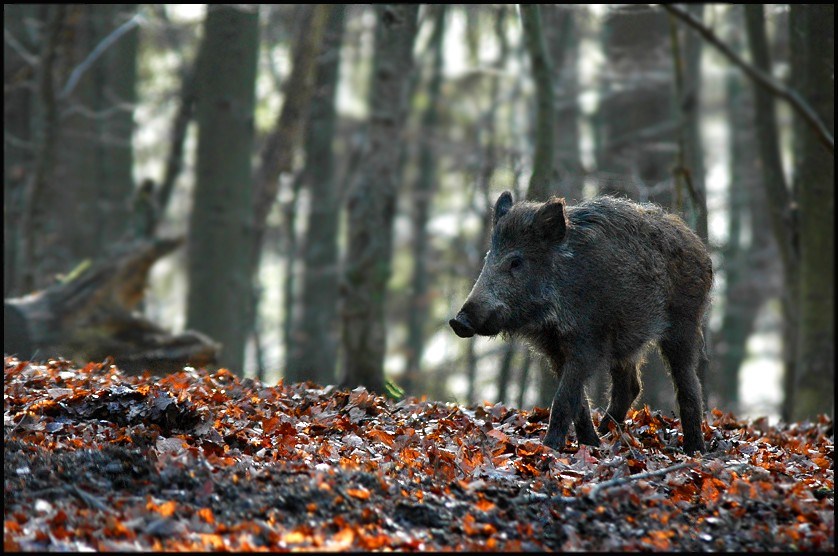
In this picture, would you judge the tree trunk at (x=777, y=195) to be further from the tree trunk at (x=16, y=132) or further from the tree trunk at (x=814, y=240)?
the tree trunk at (x=16, y=132)

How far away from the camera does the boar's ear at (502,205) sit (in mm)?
8742

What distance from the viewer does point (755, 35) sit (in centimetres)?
1585

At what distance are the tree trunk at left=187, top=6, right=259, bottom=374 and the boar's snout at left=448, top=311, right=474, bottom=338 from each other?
826cm

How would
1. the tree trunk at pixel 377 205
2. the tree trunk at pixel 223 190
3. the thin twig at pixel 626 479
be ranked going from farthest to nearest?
1. the tree trunk at pixel 223 190
2. the tree trunk at pixel 377 205
3. the thin twig at pixel 626 479

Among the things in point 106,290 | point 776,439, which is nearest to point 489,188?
point 106,290

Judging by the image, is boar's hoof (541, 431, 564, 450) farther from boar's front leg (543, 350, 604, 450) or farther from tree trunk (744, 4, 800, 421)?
tree trunk (744, 4, 800, 421)

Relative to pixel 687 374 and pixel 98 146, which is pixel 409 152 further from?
pixel 687 374

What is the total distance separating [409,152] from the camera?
3428 centimetres

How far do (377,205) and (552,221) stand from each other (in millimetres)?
5498

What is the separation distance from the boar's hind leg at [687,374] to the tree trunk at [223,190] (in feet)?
28.2

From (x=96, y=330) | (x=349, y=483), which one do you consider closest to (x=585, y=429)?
(x=349, y=483)

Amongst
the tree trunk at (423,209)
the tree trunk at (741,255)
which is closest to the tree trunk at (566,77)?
the tree trunk at (423,209)

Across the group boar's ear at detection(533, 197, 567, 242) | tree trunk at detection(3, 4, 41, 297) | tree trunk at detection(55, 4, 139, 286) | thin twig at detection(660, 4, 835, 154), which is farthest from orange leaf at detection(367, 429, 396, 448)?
tree trunk at detection(55, 4, 139, 286)

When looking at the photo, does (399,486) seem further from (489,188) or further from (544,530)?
(489,188)
